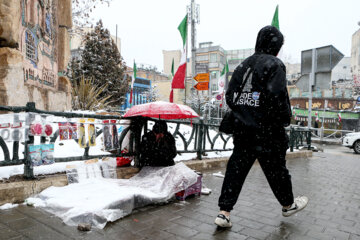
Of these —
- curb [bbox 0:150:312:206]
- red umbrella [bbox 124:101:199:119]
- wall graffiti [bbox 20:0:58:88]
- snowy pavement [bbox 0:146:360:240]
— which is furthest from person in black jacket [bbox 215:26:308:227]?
wall graffiti [bbox 20:0:58:88]

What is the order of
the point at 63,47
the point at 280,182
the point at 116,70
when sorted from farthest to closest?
the point at 116,70
the point at 63,47
the point at 280,182

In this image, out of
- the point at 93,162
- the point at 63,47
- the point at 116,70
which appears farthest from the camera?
the point at 116,70

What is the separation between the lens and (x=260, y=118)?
2.69 meters

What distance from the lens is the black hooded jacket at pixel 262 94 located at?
2.66 m

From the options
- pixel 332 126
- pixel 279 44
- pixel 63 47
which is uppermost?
pixel 63 47

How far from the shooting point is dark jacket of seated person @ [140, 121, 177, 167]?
4250 mm

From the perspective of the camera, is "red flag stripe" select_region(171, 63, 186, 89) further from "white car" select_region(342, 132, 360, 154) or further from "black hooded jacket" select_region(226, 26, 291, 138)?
"white car" select_region(342, 132, 360, 154)

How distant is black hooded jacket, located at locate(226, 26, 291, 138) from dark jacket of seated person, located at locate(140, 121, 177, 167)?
1.63 m

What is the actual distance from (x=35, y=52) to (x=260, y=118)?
5367 millimetres

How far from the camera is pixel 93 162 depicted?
160 inches

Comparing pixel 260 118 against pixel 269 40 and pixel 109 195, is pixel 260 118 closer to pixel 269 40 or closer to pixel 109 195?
pixel 269 40

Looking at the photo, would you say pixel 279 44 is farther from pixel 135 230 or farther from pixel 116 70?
pixel 116 70

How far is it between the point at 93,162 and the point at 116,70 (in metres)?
14.5

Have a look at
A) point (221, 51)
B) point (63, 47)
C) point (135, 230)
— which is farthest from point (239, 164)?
point (221, 51)
